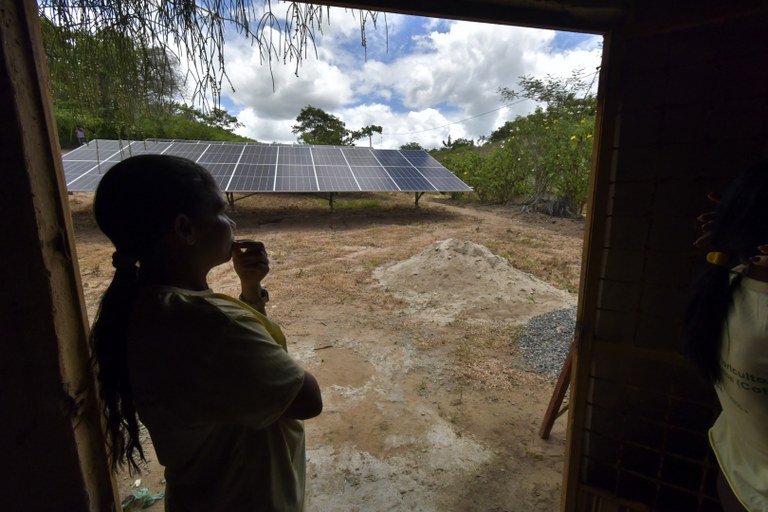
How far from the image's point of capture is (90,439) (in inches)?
43.2

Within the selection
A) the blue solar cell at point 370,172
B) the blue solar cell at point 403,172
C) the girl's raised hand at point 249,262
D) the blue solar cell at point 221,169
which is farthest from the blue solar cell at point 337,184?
the girl's raised hand at point 249,262

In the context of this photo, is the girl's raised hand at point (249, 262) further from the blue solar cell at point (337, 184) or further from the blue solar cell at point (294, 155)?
the blue solar cell at point (294, 155)

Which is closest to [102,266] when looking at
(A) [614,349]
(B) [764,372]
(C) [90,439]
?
(C) [90,439]

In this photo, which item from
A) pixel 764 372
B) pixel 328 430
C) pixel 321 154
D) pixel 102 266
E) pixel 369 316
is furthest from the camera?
pixel 321 154

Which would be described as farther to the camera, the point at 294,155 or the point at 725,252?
the point at 294,155

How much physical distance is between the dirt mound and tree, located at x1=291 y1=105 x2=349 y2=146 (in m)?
19.3

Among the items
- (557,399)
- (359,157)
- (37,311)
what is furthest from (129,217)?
(359,157)

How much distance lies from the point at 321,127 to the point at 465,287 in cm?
2122

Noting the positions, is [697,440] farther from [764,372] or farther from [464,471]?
[464,471]

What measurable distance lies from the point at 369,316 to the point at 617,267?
370 centimetres

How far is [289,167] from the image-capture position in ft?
39.5

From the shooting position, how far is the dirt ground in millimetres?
2434

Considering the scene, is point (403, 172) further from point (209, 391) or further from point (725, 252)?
point (209, 391)

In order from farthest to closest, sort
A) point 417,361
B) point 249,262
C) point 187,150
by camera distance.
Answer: point 187,150, point 417,361, point 249,262
